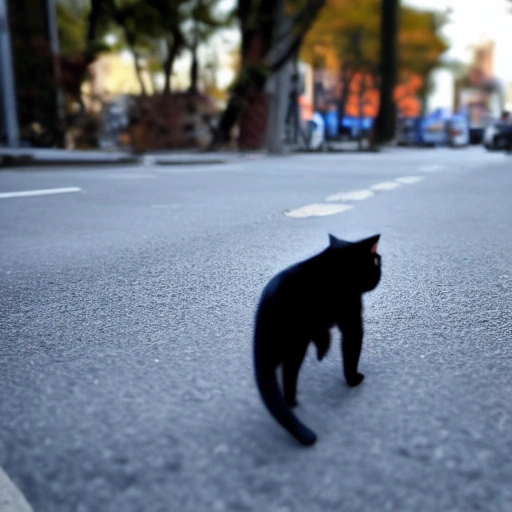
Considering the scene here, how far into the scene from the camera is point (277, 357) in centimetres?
146

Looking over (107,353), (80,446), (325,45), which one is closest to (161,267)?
(107,353)

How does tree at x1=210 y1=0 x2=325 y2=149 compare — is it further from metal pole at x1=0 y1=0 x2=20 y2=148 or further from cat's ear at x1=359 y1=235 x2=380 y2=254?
cat's ear at x1=359 y1=235 x2=380 y2=254

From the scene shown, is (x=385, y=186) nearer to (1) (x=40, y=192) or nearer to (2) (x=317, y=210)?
(2) (x=317, y=210)

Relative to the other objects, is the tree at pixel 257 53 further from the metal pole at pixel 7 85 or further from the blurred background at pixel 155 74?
the metal pole at pixel 7 85

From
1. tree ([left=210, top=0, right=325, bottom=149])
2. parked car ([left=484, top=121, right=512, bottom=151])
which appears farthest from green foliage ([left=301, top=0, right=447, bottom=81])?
tree ([left=210, top=0, right=325, bottom=149])

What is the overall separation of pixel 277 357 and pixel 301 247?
2.72 m

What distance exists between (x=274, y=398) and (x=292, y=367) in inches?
4.3

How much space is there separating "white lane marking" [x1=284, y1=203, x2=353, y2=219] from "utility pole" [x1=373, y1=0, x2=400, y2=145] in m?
25.8

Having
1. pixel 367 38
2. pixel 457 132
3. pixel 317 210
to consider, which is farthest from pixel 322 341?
pixel 367 38

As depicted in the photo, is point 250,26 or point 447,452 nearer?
point 447,452

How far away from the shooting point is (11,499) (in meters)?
1.33

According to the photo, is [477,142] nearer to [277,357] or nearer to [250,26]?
[250,26]

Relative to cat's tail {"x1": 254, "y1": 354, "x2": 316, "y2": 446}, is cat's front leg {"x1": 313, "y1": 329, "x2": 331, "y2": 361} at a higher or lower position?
higher

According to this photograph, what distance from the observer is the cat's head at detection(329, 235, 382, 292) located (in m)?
1.58
